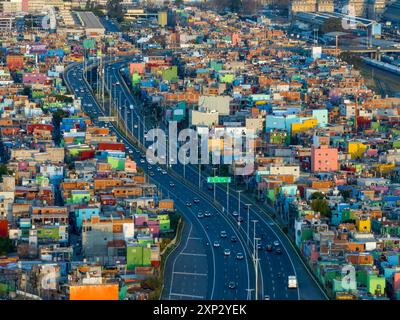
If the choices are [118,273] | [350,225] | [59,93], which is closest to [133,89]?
[59,93]

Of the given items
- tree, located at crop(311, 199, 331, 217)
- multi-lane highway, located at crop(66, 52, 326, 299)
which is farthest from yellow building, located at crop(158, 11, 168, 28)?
tree, located at crop(311, 199, 331, 217)

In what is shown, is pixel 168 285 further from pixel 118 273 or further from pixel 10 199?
pixel 10 199

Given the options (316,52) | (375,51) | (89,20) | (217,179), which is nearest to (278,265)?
(217,179)

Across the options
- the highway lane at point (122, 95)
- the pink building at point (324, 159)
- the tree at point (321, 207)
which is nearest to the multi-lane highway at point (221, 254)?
the tree at point (321, 207)

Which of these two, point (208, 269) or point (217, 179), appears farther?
point (217, 179)

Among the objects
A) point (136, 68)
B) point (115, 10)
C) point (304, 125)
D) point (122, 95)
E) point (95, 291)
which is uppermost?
point (115, 10)

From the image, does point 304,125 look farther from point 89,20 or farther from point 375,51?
point 89,20

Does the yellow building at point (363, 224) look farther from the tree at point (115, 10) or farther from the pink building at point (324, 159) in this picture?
the tree at point (115, 10)
